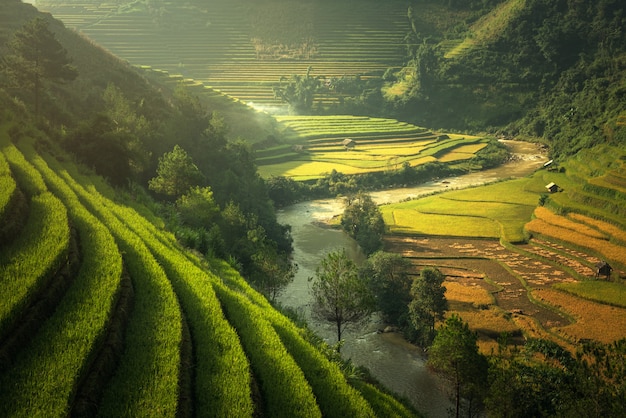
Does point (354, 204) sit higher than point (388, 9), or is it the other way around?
point (388, 9)

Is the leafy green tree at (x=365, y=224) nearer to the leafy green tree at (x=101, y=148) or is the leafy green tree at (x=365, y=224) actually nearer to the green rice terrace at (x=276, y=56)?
the leafy green tree at (x=101, y=148)

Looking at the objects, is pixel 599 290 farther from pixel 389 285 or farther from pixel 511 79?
pixel 511 79

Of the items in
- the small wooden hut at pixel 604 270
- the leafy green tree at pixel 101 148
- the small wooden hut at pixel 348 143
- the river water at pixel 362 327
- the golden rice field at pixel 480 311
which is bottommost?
the river water at pixel 362 327

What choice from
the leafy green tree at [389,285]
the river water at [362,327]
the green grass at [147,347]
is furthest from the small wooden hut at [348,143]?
the green grass at [147,347]

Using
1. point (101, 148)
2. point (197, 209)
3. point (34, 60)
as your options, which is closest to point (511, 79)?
point (197, 209)

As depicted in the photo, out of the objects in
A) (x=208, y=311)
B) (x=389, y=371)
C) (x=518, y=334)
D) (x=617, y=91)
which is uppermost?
(x=617, y=91)

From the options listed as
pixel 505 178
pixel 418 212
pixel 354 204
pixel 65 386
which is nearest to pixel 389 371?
pixel 65 386

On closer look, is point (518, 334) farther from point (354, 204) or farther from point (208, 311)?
point (354, 204)
